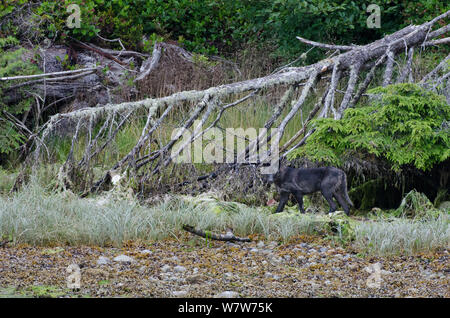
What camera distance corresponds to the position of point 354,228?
236 inches

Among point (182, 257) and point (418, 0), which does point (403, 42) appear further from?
point (182, 257)

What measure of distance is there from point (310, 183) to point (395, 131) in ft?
3.78

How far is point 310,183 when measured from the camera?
279 inches

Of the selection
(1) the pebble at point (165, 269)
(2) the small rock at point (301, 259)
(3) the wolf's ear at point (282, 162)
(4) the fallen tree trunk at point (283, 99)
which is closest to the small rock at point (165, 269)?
(1) the pebble at point (165, 269)

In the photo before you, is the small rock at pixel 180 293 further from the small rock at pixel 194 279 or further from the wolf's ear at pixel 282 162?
the wolf's ear at pixel 282 162

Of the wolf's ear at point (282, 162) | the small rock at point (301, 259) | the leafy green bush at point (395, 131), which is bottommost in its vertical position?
the small rock at point (301, 259)

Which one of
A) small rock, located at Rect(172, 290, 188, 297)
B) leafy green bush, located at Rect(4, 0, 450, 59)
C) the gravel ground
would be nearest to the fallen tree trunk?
leafy green bush, located at Rect(4, 0, 450, 59)

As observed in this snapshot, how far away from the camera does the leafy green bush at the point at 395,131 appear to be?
7.00m

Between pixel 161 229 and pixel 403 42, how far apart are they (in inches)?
175

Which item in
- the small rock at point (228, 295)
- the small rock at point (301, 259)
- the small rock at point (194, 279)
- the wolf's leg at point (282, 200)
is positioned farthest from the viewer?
the wolf's leg at point (282, 200)

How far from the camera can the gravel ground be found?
4352 millimetres

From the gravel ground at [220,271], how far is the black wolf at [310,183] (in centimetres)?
115

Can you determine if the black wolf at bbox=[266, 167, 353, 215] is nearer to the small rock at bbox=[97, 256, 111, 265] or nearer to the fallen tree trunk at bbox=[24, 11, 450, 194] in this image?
the fallen tree trunk at bbox=[24, 11, 450, 194]

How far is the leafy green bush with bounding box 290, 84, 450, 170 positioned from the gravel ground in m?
1.53
